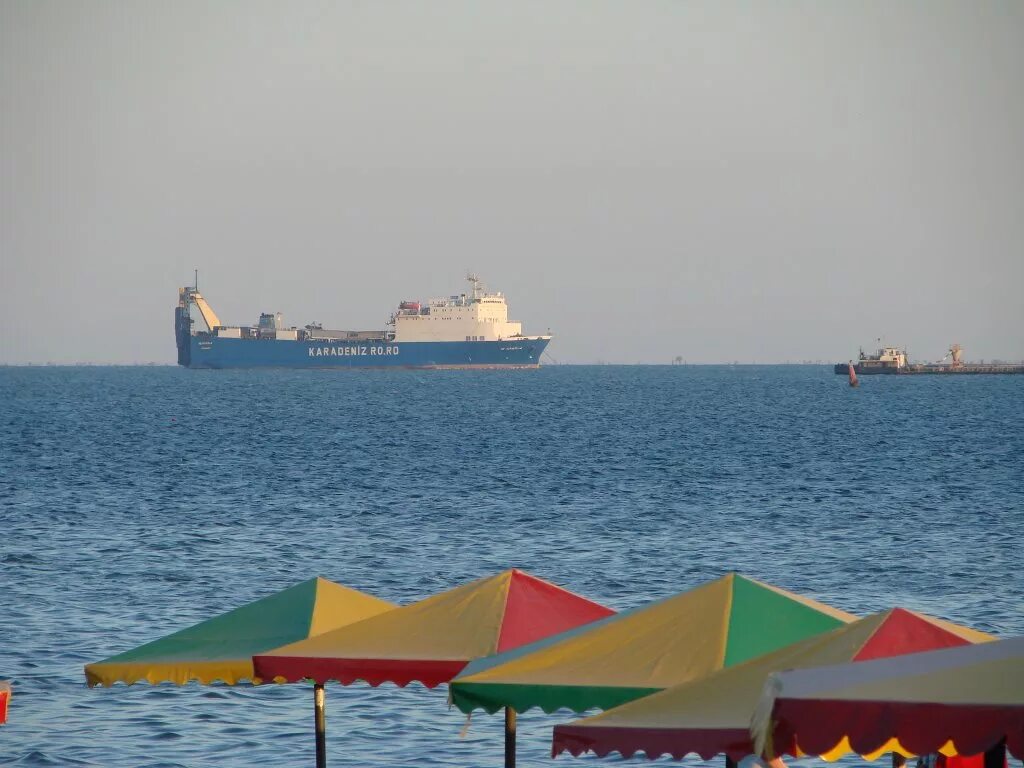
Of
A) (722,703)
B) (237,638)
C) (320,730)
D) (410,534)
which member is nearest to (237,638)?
(237,638)

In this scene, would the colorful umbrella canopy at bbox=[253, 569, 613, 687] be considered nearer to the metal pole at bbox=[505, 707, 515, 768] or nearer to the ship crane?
the metal pole at bbox=[505, 707, 515, 768]

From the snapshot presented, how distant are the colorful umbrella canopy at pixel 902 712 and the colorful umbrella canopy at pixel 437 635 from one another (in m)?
3.12

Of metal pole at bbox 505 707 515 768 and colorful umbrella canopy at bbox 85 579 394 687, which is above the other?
colorful umbrella canopy at bbox 85 579 394 687

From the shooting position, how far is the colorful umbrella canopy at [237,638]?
7492 mm

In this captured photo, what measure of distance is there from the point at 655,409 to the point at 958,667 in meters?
74.7

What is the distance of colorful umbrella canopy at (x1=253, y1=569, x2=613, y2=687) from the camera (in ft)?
23.1

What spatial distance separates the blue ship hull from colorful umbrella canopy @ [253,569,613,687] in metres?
136

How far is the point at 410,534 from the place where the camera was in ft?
80.4

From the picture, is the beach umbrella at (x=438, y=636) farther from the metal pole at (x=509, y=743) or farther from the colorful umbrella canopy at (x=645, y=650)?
the colorful umbrella canopy at (x=645, y=650)

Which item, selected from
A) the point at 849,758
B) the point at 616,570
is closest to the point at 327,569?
the point at 616,570

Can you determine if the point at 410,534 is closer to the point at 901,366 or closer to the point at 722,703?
the point at 722,703

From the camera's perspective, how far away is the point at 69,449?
47312 mm

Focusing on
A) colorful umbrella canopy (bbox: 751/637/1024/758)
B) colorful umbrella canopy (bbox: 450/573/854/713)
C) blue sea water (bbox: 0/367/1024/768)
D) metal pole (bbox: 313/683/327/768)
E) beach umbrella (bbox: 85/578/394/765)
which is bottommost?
blue sea water (bbox: 0/367/1024/768)

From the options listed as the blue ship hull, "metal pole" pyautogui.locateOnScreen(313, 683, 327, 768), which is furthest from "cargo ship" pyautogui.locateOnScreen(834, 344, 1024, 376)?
"metal pole" pyautogui.locateOnScreen(313, 683, 327, 768)
